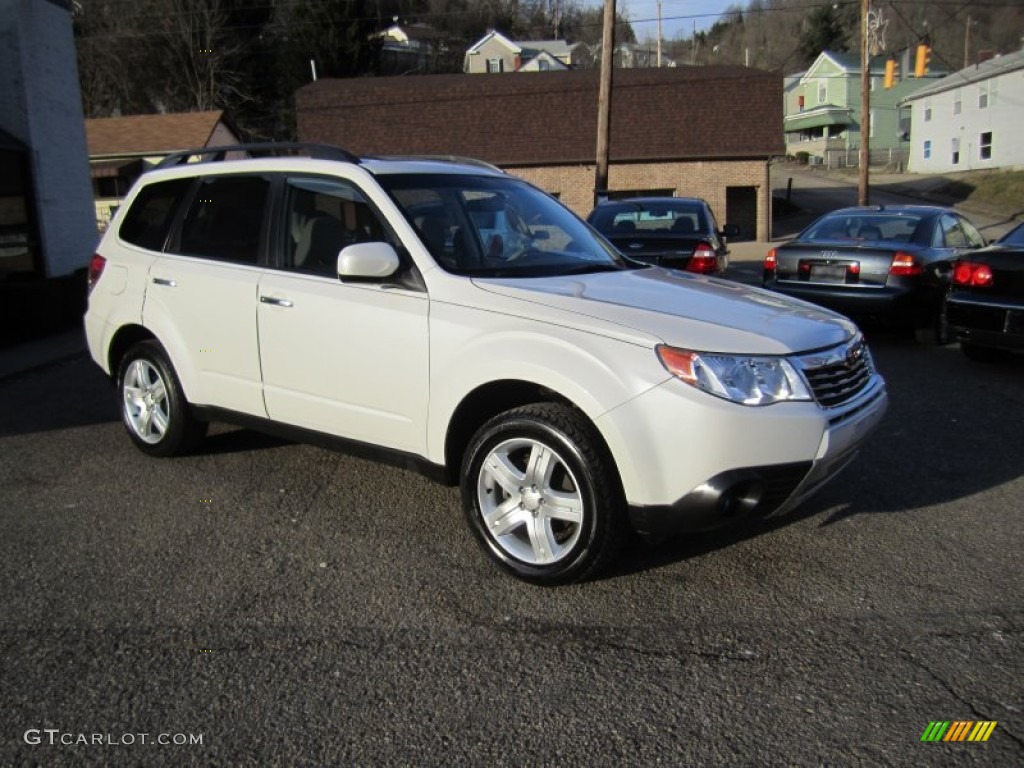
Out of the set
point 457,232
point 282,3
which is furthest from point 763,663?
point 282,3

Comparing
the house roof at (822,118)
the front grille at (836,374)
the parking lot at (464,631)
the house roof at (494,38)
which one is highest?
the house roof at (494,38)

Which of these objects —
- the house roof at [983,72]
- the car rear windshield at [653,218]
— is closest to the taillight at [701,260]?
the car rear windshield at [653,218]

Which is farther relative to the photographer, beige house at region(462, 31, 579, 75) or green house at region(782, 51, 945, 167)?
beige house at region(462, 31, 579, 75)

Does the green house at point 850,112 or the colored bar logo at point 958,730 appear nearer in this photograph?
the colored bar logo at point 958,730

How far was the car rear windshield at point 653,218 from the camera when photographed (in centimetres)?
1052

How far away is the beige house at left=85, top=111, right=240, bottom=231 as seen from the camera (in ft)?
125

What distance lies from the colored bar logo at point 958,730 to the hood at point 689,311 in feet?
4.93

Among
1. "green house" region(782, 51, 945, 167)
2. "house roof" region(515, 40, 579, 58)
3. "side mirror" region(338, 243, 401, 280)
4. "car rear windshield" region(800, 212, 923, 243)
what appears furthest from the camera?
"house roof" region(515, 40, 579, 58)

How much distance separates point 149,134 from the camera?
130ft

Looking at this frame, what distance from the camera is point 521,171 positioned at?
33250 millimetres

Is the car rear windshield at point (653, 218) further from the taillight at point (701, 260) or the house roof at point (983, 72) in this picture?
the house roof at point (983, 72)

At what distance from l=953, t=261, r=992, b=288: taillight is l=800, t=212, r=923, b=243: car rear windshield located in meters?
1.74

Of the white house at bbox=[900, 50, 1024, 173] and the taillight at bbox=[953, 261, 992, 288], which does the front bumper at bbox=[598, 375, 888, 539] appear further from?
the white house at bbox=[900, 50, 1024, 173]

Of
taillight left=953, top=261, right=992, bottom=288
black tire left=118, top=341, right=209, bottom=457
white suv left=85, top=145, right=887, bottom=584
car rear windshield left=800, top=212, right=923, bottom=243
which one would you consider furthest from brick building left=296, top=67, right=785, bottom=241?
white suv left=85, top=145, right=887, bottom=584
